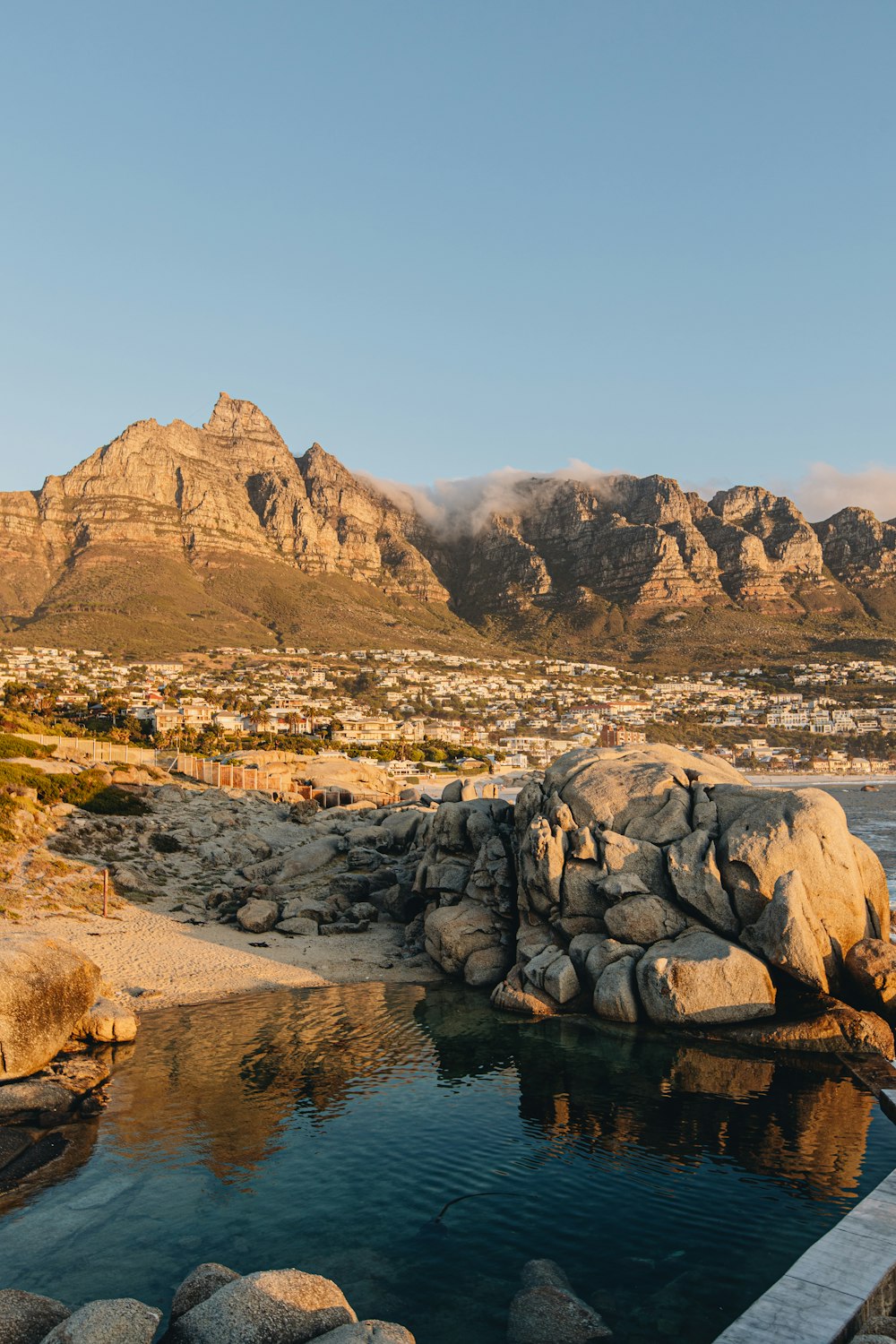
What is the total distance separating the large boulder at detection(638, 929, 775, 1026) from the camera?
25.3 meters

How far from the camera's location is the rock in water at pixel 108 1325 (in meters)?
9.98

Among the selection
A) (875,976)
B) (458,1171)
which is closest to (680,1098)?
(458,1171)

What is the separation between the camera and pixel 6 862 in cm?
3950

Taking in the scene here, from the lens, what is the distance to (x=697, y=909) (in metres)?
27.8

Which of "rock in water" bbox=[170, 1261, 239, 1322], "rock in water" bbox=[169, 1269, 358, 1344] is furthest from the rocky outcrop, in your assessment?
"rock in water" bbox=[169, 1269, 358, 1344]

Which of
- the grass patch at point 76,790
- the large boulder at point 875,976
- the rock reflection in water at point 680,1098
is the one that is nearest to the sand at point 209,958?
the rock reflection in water at point 680,1098

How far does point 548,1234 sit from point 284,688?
13771 centimetres

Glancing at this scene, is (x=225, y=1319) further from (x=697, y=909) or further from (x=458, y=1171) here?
(x=697, y=909)

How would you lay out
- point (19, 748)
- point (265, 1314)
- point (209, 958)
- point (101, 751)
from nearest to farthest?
point (265, 1314) → point (209, 958) → point (19, 748) → point (101, 751)

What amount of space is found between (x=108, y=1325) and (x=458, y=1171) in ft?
29.8

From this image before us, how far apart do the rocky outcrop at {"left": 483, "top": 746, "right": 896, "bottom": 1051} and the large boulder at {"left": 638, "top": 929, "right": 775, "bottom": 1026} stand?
4 cm

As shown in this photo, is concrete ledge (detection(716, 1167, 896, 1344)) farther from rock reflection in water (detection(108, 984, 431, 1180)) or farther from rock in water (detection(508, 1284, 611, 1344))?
rock reflection in water (detection(108, 984, 431, 1180))

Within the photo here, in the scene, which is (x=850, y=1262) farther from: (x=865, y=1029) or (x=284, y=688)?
(x=284, y=688)

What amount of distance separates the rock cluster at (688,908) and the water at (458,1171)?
1693 mm
